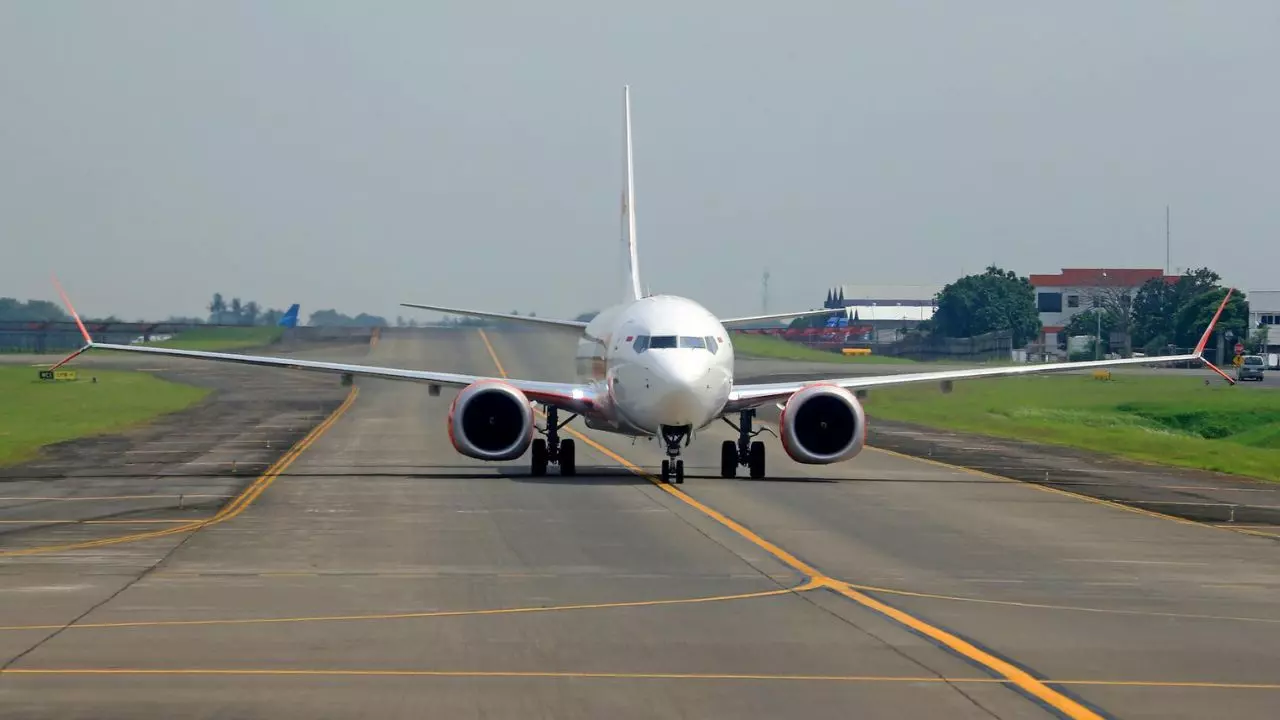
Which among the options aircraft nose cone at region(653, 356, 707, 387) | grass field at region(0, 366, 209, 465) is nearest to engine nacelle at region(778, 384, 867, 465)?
aircraft nose cone at region(653, 356, 707, 387)

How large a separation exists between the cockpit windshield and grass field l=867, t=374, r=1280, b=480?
1803 centimetres

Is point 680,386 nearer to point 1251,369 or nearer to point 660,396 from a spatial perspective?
point 660,396

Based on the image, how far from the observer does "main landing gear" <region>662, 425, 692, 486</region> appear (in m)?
36.4

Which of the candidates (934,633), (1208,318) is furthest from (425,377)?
(1208,318)

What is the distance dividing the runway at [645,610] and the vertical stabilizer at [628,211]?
1575 centimetres

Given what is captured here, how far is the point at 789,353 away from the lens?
12875 centimetres

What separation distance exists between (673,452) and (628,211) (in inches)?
626

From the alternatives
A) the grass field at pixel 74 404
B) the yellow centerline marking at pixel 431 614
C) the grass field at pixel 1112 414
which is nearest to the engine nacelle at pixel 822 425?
the grass field at pixel 1112 414

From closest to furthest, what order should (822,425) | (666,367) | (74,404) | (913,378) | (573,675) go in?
(573,675) → (666,367) → (822,425) → (913,378) → (74,404)

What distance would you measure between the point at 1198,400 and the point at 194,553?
64.1 m

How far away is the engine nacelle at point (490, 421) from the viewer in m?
37.5

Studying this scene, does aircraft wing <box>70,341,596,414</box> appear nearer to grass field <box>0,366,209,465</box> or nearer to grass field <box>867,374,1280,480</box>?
grass field <box>0,366,209,465</box>

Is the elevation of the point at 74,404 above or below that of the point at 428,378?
below

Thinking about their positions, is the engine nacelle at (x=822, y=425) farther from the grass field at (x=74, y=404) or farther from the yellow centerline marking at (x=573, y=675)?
the yellow centerline marking at (x=573, y=675)
